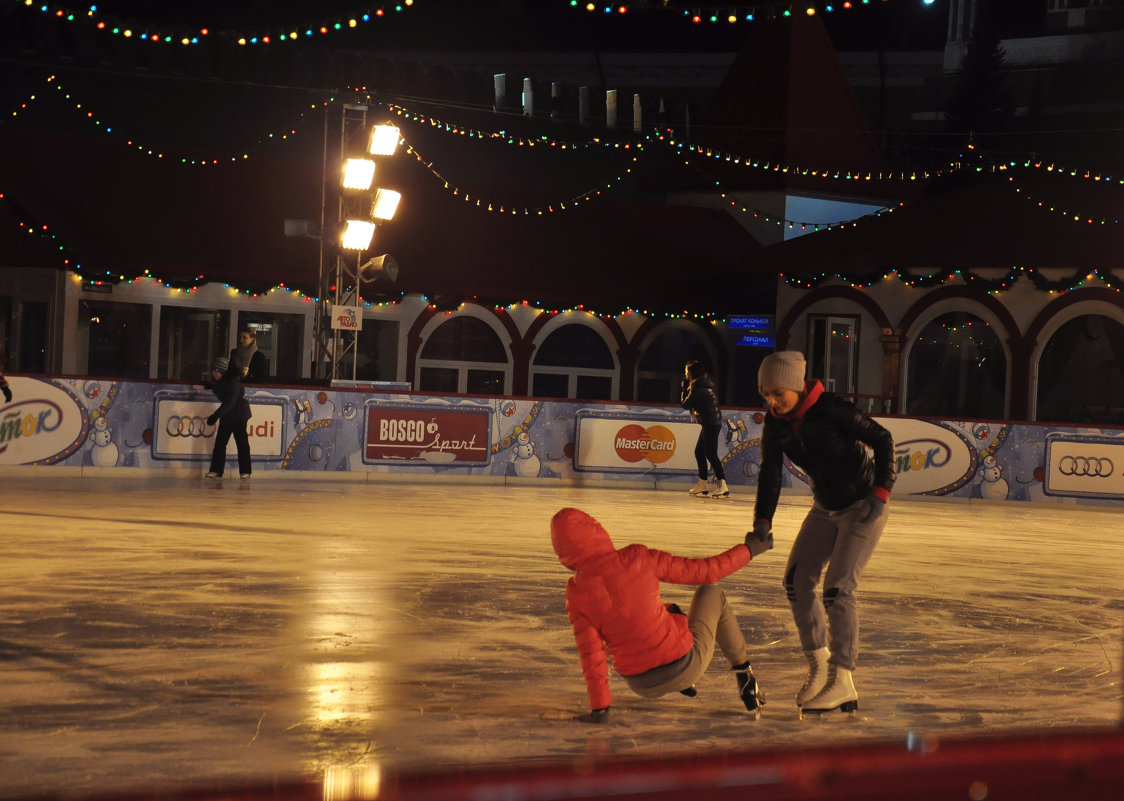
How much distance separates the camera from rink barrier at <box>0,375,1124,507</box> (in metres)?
16.9

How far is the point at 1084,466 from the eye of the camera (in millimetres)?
19250

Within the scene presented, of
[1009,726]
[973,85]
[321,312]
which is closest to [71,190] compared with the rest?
[321,312]

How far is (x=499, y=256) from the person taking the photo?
2567 cm

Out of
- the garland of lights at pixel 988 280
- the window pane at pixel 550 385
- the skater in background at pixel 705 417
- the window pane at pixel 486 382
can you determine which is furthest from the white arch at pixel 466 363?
the skater in background at pixel 705 417

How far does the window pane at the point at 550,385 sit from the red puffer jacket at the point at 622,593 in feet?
72.0

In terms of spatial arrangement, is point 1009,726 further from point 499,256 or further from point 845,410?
point 499,256

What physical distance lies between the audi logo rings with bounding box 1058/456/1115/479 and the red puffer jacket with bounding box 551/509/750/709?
15488mm

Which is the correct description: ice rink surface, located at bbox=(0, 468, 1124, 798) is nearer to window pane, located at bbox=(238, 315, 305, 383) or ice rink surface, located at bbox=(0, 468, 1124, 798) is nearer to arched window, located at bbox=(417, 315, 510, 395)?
window pane, located at bbox=(238, 315, 305, 383)

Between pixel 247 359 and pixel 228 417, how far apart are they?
70cm

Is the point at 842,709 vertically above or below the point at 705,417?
below

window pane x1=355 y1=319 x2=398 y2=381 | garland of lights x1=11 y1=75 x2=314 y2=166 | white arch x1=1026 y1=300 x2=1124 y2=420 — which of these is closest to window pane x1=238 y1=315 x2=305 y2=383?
window pane x1=355 y1=319 x2=398 y2=381

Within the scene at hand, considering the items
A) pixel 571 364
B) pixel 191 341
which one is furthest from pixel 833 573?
pixel 571 364

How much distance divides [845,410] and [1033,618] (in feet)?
11.5

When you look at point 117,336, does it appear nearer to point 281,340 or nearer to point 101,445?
point 281,340
